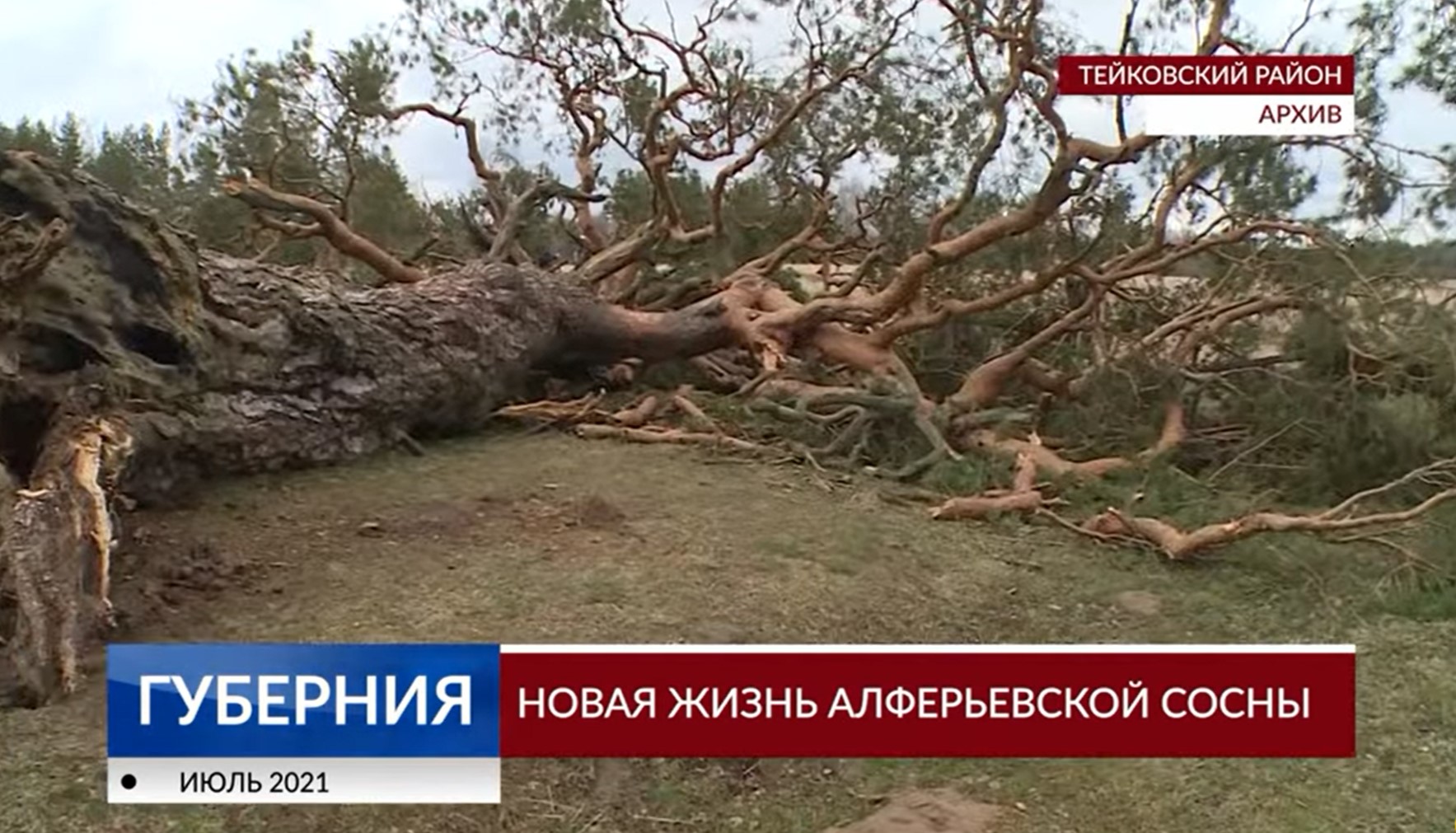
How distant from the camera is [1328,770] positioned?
126 inches

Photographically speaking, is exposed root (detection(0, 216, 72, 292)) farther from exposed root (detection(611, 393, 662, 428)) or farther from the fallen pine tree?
exposed root (detection(611, 393, 662, 428))

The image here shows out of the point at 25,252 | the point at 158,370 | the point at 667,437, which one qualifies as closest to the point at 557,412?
the point at 667,437

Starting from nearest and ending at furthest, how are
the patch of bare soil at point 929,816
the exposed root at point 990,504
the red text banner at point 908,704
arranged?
the patch of bare soil at point 929,816, the red text banner at point 908,704, the exposed root at point 990,504

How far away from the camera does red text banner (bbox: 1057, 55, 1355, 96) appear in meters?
6.41

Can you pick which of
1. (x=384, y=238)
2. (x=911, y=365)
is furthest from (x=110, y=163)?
(x=911, y=365)

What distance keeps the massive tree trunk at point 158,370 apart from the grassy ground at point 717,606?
0.21 metres

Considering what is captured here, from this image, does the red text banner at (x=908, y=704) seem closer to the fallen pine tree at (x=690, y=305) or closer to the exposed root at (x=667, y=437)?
the fallen pine tree at (x=690, y=305)

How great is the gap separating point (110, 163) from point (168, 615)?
391 inches

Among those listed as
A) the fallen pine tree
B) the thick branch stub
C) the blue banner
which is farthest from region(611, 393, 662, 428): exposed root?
the blue banner

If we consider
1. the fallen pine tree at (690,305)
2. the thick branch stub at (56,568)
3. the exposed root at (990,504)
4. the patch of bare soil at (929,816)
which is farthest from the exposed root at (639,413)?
the patch of bare soil at (929,816)

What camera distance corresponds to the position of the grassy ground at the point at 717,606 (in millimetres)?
3016

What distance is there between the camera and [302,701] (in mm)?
3129

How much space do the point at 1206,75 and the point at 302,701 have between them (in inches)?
202

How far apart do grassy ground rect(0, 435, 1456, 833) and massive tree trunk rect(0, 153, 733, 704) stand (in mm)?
209
